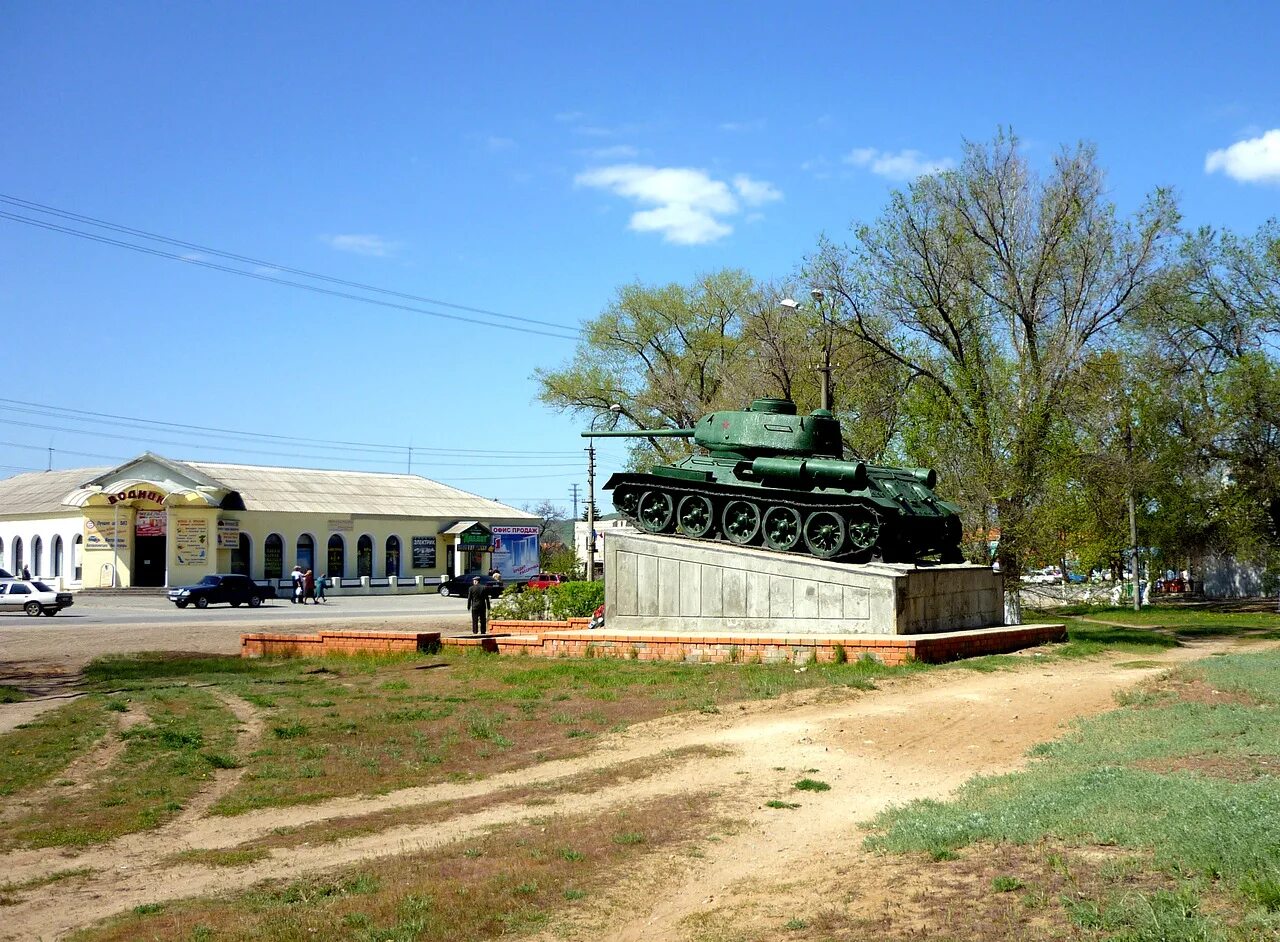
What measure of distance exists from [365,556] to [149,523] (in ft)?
35.5

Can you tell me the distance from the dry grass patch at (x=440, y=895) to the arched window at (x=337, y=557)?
165 ft

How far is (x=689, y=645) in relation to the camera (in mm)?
19109

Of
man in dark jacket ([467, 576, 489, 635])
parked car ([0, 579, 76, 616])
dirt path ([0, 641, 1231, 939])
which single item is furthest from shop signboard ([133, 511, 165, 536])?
dirt path ([0, 641, 1231, 939])

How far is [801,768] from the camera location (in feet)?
35.8

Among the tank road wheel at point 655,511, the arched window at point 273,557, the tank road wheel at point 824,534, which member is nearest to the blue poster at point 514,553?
the arched window at point 273,557

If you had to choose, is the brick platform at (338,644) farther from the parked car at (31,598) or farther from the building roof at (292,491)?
the building roof at (292,491)

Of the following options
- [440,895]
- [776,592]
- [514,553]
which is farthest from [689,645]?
[514,553]

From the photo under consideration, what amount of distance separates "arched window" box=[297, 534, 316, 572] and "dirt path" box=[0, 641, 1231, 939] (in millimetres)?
41697

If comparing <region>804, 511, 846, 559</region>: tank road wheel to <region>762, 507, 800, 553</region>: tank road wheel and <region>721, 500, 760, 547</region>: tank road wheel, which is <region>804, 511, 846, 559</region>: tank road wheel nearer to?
<region>762, 507, 800, 553</region>: tank road wheel

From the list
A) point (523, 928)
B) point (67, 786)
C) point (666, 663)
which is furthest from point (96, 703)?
point (523, 928)

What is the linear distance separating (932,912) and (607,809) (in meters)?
3.96

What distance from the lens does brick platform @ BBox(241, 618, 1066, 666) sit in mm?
17844

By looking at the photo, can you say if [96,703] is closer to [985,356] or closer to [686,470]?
[686,470]

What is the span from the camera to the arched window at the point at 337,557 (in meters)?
57.1
